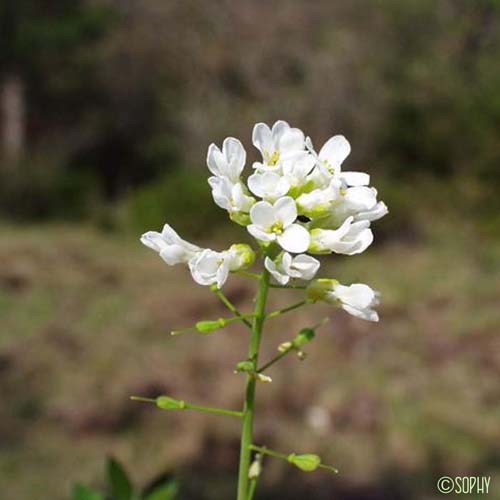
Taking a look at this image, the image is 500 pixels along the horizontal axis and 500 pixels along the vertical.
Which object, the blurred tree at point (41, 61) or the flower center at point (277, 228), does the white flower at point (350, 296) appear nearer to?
the flower center at point (277, 228)

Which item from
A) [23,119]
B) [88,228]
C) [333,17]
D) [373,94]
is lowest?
[88,228]

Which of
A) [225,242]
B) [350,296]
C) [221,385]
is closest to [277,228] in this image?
[350,296]

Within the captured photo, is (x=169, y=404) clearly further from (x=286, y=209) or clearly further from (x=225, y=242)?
(x=225, y=242)

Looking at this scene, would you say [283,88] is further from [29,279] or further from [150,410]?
[150,410]

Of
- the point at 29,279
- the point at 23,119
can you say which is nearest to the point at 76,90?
the point at 23,119

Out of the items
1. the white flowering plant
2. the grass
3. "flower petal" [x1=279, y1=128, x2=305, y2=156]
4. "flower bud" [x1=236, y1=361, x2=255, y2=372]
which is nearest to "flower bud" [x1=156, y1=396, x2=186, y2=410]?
the white flowering plant

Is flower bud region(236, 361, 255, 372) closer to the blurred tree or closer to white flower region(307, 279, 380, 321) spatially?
white flower region(307, 279, 380, 321)
